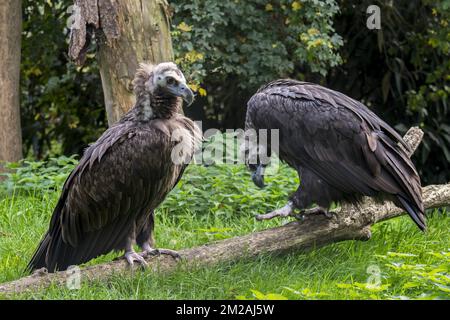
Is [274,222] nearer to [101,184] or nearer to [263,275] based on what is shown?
[263,275]

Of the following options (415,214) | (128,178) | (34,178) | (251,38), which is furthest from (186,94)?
(251,38)

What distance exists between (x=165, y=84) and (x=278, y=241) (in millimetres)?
1256

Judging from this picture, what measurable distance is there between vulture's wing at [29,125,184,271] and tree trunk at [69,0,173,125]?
1.18 m

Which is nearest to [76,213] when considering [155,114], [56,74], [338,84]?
[155,114]

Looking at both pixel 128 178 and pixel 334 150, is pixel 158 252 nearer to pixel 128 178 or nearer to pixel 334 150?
pixel 128 178

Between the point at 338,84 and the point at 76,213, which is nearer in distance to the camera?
the point at 76,213

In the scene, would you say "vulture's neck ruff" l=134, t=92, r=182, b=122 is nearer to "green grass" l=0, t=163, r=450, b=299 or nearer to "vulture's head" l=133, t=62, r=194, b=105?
"vulture's head" l=133, t=62, r=194, b=105

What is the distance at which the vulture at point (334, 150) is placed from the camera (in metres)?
5.26

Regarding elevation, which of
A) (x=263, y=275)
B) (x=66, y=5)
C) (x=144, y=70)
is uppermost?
(x=66, y=5)

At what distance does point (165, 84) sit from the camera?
488cm

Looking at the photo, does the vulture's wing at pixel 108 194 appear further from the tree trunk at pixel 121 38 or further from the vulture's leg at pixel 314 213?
the tree trunk at pixel 121 38

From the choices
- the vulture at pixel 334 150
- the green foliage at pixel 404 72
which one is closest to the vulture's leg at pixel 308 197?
the vulture at pixel 334 150

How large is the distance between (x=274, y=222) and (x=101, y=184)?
1.99 meters

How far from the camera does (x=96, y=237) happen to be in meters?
5.03
